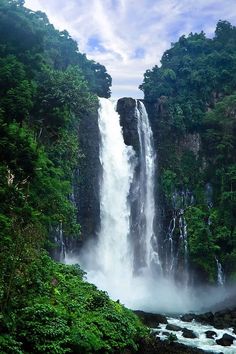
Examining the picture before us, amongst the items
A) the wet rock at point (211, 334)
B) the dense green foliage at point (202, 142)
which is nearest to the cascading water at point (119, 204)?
the dense green foliage at point (202, 142)

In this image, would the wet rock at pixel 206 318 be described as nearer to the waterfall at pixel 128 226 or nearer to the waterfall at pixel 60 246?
the waterfall at pixel 128 226

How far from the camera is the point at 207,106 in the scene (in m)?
35.8

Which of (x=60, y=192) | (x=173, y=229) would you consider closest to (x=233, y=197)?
(x=173, y=229)

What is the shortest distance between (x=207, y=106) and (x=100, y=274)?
17484 mm

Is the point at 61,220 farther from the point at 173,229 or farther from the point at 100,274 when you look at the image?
the point at 173,229

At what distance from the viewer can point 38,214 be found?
14.2m

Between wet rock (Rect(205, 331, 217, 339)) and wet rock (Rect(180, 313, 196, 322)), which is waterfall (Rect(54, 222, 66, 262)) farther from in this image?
wet rock (Rect(205, 331, 217, 339))

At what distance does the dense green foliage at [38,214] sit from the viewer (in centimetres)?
1025

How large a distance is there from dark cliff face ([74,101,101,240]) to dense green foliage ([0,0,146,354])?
139 cm

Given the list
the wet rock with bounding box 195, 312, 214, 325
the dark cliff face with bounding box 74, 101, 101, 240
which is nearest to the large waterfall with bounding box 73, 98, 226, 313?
the dark cliff face with bounding box 74, 101, 101, 240

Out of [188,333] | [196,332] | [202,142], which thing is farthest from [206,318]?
[202,142]

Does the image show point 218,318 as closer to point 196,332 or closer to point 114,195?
point 196,332

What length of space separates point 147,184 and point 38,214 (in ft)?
57.4

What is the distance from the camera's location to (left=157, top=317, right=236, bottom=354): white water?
17.2m
